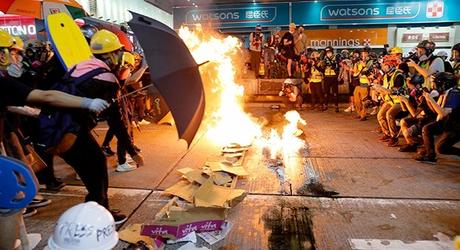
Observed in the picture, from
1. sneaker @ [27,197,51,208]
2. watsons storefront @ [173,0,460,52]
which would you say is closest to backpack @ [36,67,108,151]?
sneaker @ [27,197,51,208]

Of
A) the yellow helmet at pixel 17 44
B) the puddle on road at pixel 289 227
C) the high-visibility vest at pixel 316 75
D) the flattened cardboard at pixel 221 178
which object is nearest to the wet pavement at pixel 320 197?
the puddle on road at pixel 289 227

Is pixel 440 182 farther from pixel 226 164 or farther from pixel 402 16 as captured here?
pixel 402 16

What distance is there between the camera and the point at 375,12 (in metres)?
18.7

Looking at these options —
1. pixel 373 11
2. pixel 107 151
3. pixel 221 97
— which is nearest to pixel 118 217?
pixel 107 151

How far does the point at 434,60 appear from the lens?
6.92 metres

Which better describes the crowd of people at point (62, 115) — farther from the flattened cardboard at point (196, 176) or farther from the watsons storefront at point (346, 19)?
the watsons storefront at point (346, 19)

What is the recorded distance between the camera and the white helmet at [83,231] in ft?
5.50

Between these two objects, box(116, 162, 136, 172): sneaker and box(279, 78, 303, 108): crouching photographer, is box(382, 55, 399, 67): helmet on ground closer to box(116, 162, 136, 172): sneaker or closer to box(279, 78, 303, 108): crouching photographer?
box(279, 78, 303, 108): crouching photographer

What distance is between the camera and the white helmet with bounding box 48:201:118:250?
1.68 metres

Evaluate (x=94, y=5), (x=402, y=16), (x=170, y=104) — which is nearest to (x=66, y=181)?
(x=170, y=104)

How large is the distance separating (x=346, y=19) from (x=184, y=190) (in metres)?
17.3

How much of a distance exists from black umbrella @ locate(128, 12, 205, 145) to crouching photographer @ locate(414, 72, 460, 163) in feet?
13.3

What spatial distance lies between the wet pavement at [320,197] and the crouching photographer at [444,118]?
0.92 feet

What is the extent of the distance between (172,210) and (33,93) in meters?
1.82
